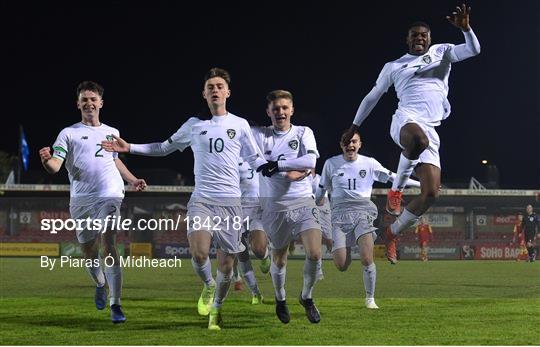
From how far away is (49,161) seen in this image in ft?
29.6

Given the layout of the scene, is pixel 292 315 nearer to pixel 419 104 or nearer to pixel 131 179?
pixel 131 179

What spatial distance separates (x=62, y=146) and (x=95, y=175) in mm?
574

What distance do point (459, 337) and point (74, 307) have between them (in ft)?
20.1

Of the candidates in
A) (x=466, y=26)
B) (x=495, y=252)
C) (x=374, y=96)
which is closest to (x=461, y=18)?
(x=466, y=26)

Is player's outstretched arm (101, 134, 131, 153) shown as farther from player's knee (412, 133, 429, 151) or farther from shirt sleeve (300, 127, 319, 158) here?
player's knee (412, 133, 429, 151)

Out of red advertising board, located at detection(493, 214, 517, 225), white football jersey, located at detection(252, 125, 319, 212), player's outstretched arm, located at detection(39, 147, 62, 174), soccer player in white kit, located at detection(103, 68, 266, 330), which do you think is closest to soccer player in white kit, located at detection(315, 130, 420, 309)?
white football jersey, located at detection(252, 125, 319, 212)

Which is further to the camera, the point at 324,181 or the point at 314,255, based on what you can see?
the point at 324,181

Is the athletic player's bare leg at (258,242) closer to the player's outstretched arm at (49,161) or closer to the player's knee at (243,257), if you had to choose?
the player's knee at (243,257)

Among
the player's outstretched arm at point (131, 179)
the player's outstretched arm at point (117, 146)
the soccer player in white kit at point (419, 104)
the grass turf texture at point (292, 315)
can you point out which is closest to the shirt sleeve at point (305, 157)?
the soccer player in white kit at point (419, 104)

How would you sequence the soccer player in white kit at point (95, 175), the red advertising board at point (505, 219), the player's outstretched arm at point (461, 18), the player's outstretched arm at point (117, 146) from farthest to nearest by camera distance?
the red advertising board at point (505, 219) < the soccer player in white kit at point (95, 175) < the player's outstretched arm at point (117, 146) < the player's outstretched arm at point (461, 18)

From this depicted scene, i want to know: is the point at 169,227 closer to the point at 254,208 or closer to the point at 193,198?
the point at 254,208

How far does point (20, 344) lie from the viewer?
8.77 metres

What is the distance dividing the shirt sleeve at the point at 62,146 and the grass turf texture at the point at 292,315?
213 cm

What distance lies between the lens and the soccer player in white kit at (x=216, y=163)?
354 inches
